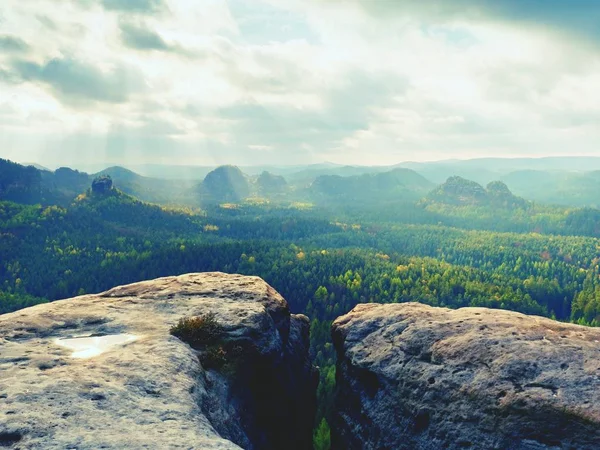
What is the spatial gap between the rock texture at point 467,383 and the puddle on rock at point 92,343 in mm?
15707

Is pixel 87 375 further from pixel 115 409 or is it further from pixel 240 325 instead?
pixel 240 325

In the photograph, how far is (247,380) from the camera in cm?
2802

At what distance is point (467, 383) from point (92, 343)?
71.5 feet

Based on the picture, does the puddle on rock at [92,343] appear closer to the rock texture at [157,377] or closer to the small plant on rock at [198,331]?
the rock texture at [157,377]

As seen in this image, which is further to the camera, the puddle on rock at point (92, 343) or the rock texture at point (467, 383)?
the puddle on rock at point (92, 343)

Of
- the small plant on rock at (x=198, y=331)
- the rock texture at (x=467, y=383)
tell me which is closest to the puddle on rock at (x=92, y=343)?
the small plant on rock at (x=198, y=331)

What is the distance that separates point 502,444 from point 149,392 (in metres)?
17.1

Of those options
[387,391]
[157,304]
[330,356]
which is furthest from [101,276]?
[387,391]

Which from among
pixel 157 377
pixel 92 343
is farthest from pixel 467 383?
pixel 92 343

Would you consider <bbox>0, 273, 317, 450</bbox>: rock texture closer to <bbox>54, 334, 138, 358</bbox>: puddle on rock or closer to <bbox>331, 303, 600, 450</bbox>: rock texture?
<bbox>54, 334, 138, 358</bbox>: puddle on rock

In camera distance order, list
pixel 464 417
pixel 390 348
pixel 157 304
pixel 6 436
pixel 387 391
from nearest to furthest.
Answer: pixel 6 436
pixel 464 417
pixel 387 391
pixel 390 348
pixel 157 304

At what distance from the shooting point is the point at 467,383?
2319 centimetres

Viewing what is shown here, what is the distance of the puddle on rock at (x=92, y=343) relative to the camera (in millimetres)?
24298

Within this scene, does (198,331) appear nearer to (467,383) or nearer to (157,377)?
(157,377)
